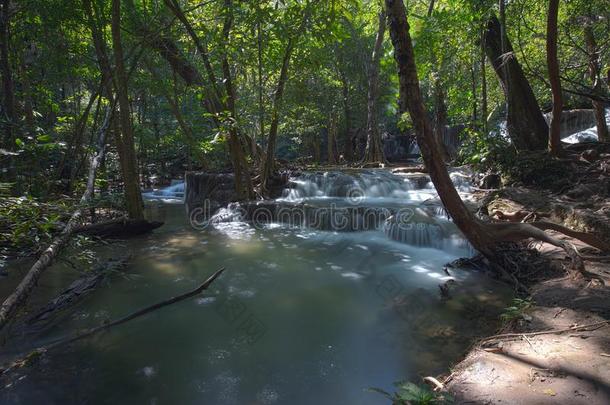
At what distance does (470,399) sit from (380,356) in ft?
4.97

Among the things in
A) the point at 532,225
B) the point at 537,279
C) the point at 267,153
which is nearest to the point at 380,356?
the point at 537,279

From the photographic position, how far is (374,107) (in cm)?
1602

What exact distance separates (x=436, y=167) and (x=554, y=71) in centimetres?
438

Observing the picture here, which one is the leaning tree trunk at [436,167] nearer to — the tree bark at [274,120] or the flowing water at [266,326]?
the flowing water at [266,326]

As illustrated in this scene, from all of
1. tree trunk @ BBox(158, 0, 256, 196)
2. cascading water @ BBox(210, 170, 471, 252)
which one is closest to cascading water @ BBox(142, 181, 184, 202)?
tree trunk @ BBox(158, 0, 256, 196)

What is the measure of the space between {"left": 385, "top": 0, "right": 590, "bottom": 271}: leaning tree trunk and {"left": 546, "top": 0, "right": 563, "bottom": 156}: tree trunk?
3738 mm

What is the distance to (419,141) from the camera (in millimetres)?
4273

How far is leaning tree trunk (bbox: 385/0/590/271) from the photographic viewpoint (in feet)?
13.1

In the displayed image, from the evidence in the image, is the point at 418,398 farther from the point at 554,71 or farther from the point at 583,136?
the point at 583,136

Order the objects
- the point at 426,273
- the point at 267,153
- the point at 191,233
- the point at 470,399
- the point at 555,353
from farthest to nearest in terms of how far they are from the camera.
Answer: the point at 267,153
the point at 191,233
the point at 426,273
the point at 555,353
the point at 470,399

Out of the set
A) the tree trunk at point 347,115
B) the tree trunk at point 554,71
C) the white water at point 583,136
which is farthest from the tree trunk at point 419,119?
the tree trunk at point 347,115

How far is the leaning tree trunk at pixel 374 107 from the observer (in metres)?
14.8

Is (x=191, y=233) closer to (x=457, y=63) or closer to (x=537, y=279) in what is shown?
(x=537, y=279)

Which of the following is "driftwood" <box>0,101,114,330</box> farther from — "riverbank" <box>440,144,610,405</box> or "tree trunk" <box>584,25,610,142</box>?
"tree trunk" <box>584,25,610,142</box>
